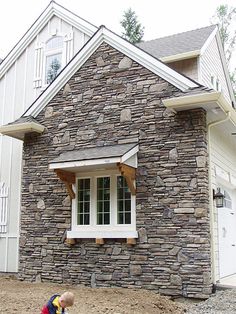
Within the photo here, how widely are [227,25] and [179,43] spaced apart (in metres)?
13.4

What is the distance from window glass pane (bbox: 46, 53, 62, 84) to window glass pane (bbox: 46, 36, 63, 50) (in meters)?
0.26

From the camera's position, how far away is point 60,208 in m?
8.69

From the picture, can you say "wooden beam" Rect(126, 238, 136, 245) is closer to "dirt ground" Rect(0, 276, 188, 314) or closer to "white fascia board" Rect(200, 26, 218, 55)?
"dirt ground" Rect(0, 276, 188, 314)

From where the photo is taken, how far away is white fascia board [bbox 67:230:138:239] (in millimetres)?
7695

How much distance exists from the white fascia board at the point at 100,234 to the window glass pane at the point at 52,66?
4.92 meters

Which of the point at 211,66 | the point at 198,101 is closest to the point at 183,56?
the point at 211,66

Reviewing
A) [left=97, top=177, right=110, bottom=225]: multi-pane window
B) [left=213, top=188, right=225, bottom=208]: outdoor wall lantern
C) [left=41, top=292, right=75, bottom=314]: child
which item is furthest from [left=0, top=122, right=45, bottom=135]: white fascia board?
[left=41, top=292, right=75, bottom=314]: child

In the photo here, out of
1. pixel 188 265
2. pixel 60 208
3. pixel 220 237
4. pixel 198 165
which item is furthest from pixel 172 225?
pixel 60 208

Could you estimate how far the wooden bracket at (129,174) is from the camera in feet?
24.6

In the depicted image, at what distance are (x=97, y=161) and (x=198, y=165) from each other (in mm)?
1913

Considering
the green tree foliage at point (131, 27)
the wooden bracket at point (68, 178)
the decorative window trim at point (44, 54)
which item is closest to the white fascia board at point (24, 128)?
the wooden bracket at point (68, 178)

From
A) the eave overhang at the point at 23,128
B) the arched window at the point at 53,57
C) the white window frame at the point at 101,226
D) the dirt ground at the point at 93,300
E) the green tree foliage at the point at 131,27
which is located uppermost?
the green tree foliage at the point at 131,27

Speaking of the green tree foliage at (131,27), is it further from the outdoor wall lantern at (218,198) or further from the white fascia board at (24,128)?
the outdoor wall lantern at (218,198)

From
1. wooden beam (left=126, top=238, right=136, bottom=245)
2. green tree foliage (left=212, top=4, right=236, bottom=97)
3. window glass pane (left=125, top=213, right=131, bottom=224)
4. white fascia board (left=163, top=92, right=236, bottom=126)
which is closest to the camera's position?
white fascia board (left=163, top=92, right=236, bottom=126)
